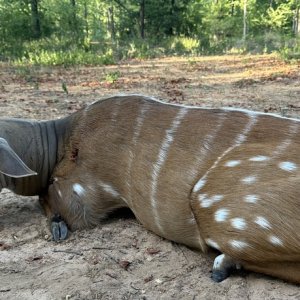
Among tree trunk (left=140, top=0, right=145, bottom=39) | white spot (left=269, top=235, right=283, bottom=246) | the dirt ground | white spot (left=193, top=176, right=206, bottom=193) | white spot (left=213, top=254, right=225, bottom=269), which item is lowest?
the dirt ground

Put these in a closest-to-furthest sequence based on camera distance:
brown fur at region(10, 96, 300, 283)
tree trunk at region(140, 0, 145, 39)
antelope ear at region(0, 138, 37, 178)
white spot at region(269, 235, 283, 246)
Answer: white spot at region(269, 235, 283, 246), brown fur at region(10, 96, 300, 283), antelope ear at region(0, 138, 37, 178), tree trunk at region(140, 0, 145, 39)

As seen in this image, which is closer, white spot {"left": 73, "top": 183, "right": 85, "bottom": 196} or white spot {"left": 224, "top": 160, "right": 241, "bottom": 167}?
white spot {"left": 224, "top": 160, "right": 241, "bottom": 167}

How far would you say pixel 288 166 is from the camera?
3.01 meters

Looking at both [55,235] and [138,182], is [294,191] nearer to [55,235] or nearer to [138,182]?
[138,182]

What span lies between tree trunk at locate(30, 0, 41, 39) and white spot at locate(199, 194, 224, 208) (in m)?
25.1

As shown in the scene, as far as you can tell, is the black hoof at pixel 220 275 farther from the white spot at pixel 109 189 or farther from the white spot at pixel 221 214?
the white spot at pixel 109 189

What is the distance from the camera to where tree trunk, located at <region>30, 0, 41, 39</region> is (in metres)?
26.8

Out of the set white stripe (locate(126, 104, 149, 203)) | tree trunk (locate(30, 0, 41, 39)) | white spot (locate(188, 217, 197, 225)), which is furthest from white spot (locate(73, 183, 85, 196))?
tree trunk (locate(30, 0, 41, 39))

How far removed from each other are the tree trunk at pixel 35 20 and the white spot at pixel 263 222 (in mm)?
25464

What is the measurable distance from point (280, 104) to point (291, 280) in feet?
18.0

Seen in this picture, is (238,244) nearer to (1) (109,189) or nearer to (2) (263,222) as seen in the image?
(2) (263,222)

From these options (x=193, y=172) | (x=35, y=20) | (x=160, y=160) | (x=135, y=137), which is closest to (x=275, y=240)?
(x=193, y=172)

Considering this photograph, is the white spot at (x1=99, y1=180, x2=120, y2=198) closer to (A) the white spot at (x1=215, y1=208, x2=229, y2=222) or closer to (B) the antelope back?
(B) the antelope back

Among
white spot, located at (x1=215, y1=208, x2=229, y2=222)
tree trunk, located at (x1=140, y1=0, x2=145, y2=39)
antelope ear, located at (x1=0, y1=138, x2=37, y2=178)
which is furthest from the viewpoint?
tree trunk, located at (x1=140, y1=0, x2=145, y2=39)
